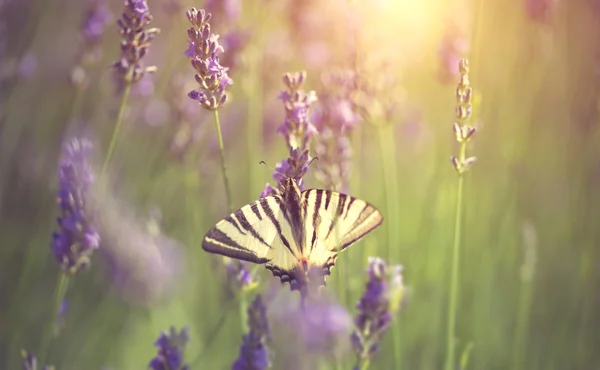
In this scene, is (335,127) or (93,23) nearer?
(335,127)

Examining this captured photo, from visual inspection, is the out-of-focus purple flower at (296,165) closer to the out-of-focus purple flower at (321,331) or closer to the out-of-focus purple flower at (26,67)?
the out-of-focus purple flower at (321,331)

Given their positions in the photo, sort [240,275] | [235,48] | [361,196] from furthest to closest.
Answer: [361,196], [235,48], [240,275]

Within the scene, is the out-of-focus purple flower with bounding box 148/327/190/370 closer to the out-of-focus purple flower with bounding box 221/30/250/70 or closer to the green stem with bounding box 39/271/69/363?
the green stem with bounding box 39/271/69/363

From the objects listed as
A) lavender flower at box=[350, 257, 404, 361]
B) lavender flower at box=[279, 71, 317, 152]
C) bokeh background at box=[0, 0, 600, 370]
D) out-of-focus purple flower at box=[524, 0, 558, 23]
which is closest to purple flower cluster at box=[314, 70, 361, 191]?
bokeh background at box=[0, 0, 600, 370]

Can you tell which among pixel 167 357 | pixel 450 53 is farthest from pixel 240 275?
pixel 450 53

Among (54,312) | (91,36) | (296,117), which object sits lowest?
(54,312)

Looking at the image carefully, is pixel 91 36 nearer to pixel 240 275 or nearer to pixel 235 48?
pixel 235 48

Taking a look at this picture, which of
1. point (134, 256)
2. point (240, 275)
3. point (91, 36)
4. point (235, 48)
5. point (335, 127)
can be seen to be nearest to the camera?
point (240, 275)
